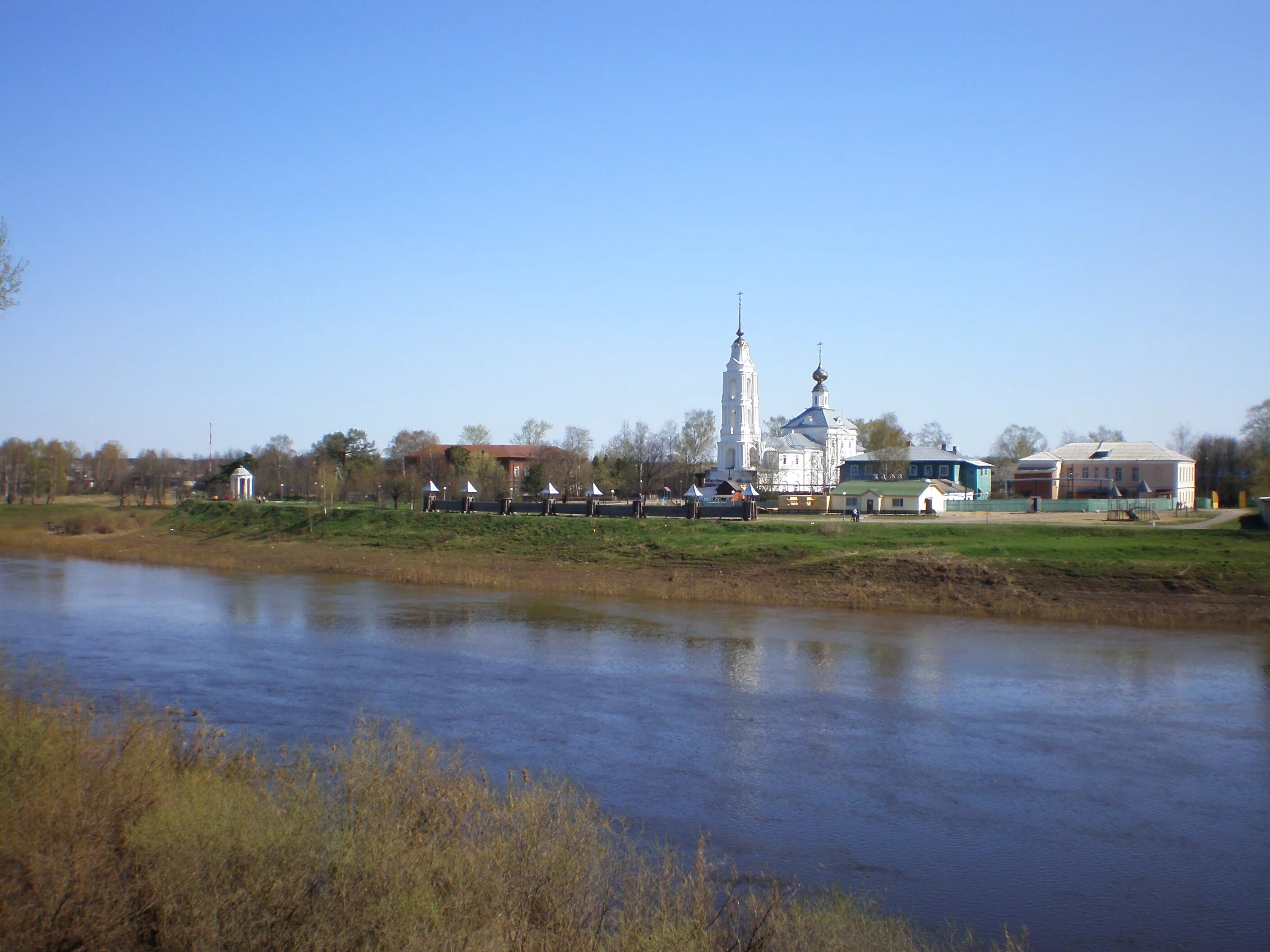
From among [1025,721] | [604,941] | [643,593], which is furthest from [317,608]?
[604,941]

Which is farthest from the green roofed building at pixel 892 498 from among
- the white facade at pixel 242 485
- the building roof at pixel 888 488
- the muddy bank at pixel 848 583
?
the white facade at pixel 242 485

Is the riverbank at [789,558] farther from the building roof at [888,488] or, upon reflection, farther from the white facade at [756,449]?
the white facade at [756,449]

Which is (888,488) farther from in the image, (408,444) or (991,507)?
(408,444)

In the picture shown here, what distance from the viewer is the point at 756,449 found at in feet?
254

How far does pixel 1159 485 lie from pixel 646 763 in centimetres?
5916

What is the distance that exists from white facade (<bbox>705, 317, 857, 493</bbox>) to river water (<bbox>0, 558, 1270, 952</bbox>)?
4515 cm

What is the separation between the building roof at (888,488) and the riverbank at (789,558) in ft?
21.5

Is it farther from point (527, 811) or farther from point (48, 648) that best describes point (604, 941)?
point (48, 648)

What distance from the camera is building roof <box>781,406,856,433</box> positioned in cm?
8769

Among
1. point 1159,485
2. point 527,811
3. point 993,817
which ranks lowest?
point 993,817

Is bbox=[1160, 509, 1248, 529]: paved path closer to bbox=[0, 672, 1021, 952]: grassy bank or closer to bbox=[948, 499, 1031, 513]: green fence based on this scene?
bbox=[948, 499, 1031, 513]: green fence

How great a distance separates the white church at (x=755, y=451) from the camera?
76.4 m

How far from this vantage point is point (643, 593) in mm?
33719

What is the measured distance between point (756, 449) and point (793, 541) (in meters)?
39.2
